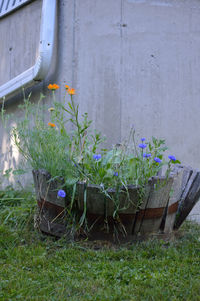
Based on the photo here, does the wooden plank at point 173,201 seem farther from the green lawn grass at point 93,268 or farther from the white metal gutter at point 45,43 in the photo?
the white metal gutter at point 45,43

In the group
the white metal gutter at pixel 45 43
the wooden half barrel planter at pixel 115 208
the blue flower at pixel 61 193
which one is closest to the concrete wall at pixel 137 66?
the white metal gutter at pixel 45 43

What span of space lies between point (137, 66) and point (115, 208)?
2.06m

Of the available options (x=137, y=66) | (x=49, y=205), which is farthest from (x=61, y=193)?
(x=137, y=66)

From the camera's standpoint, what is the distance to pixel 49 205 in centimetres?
284

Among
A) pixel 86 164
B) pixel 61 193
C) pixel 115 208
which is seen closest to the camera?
pixel 61 193

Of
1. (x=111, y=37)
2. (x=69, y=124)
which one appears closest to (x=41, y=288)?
(x=69, y=124)

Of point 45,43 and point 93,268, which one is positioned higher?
point 45,43

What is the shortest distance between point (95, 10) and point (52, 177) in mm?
2353

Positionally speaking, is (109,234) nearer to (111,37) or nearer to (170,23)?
(111,37)

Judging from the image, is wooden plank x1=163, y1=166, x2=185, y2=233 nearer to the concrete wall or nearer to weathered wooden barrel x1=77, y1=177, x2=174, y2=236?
weathered wooden barrel x1=77, y1=177, x2=174, y2=236

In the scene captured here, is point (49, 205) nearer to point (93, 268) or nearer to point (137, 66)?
point (93, 268)

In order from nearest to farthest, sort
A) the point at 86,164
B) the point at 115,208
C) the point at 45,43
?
the point at 115,208, the point at 86,164, the point at 45,43

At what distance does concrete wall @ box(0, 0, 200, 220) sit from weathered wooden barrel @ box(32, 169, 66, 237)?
143cm

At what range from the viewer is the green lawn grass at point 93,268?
6.42 feet
